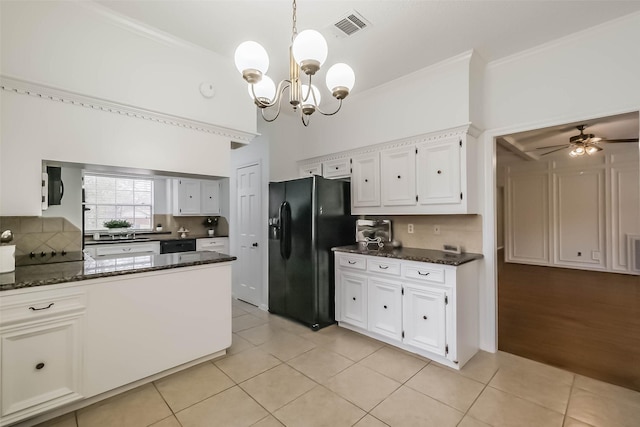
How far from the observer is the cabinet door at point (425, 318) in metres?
2.51

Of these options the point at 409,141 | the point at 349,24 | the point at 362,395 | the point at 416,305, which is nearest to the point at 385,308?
the point at 416,305

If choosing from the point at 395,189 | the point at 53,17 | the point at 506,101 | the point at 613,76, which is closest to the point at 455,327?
the point at 395,189

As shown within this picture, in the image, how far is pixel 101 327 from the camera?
1997 mm

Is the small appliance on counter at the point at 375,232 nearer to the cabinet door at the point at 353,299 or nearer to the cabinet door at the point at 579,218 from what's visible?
the cabinet door at the point at 353,299

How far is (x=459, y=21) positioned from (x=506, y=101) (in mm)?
984

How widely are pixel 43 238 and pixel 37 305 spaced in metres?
1.32

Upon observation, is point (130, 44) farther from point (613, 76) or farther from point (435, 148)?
point (613, 76)

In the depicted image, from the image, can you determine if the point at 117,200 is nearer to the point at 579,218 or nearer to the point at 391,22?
the point at 391,22

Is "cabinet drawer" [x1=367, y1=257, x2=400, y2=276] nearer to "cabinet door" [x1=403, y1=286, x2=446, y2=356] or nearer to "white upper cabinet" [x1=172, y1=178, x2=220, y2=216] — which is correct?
→ "cabinet door" [x1=403, y1=286, x2=446, y2=356]

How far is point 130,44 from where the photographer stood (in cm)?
229

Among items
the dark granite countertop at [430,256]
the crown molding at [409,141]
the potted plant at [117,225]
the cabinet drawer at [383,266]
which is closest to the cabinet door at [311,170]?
the crown molding at [409,141]

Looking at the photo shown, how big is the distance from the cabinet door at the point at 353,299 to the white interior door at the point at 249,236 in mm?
1406

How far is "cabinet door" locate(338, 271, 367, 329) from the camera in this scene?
3.12 m

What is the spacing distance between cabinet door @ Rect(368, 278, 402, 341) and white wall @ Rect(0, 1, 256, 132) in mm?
2271
